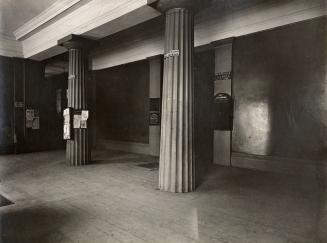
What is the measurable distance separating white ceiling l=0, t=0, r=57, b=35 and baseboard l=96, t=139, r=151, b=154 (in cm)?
524

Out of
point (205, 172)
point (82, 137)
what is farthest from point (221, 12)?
point (82, 137)

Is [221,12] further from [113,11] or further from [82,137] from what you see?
[82,137]

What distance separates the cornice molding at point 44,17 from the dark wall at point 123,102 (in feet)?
11.0

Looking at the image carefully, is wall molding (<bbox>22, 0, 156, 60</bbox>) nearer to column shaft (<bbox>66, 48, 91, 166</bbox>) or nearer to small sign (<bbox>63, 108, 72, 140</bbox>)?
column shaft (<bbox>66, 48, 91, 166</bbox>)

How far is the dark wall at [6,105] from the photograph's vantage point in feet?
29.7

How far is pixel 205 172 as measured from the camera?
6.09 metres

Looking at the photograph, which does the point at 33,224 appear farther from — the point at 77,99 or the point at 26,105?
Result: the point at 26,105

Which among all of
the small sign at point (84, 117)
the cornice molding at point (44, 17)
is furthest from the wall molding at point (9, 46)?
the small sign at point (84, 117)

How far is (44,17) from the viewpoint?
693 cm

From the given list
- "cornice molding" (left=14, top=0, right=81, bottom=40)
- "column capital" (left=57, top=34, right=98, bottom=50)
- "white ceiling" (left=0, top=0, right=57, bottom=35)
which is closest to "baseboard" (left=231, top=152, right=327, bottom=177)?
"column capital" (left=57, top=34, right=98, bottom=50)

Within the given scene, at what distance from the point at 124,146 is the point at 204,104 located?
3.86m

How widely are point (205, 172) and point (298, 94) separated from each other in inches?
112

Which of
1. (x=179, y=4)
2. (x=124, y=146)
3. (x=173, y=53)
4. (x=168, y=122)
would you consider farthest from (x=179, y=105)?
(x=124, y=146)

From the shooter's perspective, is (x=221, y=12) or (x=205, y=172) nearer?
(x=205, y=172)
